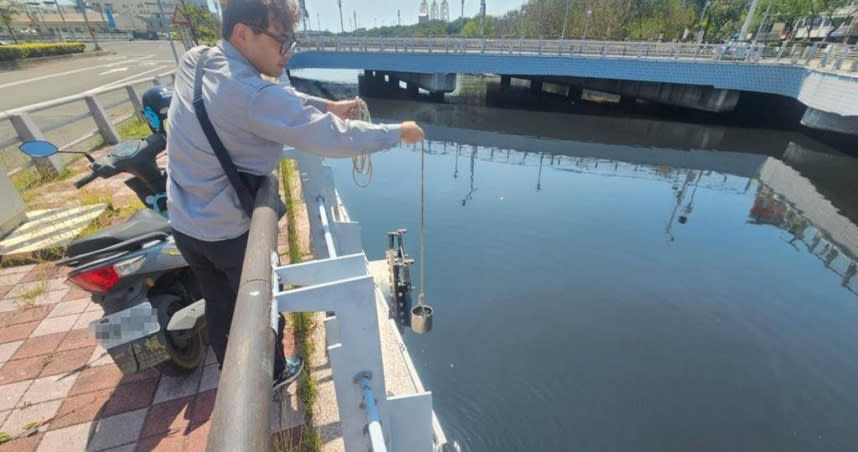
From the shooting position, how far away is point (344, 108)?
6.78 feet

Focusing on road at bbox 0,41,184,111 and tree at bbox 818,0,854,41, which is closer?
road at bbox 0,41,184,111

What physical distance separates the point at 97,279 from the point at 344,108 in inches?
60.9

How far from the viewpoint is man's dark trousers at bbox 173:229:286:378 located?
160cm

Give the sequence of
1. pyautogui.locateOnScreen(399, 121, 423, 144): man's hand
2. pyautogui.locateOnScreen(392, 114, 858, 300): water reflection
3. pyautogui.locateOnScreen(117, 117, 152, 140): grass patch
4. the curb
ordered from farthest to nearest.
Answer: the curb < pyautogui.locateOnScreen(392, 114, 858, 300): water reflection < pyautogui.locateOnScreen(117, 117, 152, 140): grass patch < pyautogui.locateOnScreen(399, 121, 423, 144): man's hand

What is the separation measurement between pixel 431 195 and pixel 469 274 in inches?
138

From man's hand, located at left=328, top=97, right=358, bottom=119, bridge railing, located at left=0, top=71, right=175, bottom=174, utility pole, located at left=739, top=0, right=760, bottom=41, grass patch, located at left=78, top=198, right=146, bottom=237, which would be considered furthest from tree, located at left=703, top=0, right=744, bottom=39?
grass patch, located at left=78, top=198, right=146, bottom=237

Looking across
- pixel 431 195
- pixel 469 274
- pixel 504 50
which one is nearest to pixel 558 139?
pixel 504 50

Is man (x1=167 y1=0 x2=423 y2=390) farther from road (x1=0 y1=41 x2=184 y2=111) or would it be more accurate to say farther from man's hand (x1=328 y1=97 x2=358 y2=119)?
road (x1=0 y1=41 x2=184 y2=111)

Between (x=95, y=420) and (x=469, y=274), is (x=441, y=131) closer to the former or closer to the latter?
(x=469, y=274)

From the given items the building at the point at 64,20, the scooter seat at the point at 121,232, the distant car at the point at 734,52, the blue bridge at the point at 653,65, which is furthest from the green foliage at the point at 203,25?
the building at the point at 64,20

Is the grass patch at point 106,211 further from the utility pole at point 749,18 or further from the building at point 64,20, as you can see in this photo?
the building at point 64,20

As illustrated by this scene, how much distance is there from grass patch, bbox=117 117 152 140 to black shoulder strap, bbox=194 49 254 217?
25.7 ft

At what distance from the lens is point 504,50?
838 inches

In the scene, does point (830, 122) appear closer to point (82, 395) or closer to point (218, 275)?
point (218, 275)
